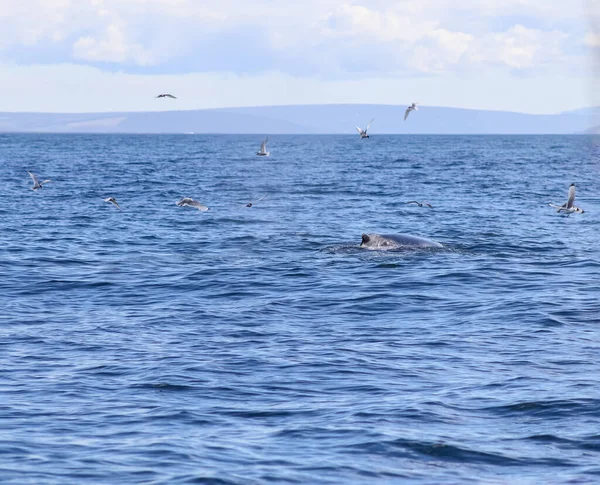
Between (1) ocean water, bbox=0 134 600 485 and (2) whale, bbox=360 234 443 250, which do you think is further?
(2) whale, bbox=360 234 443 250

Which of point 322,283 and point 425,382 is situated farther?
point 322,283

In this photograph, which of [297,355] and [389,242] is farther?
[389,242]

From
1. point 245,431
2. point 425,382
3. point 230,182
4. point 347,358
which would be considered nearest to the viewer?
point 245,431

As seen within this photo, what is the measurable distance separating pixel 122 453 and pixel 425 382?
529 cm

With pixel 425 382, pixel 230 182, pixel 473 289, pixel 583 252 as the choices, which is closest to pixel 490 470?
pixel 425 382

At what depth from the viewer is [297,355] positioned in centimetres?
1798

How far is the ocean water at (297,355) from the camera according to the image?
12.6m

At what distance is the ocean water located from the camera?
41.4 ft

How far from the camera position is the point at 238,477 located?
1191 cm

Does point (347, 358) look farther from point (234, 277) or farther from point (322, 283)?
point (234, 277)

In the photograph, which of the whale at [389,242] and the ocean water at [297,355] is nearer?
the ocean water at [297,355]

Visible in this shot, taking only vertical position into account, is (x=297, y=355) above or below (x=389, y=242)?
below

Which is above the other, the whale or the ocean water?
the whale

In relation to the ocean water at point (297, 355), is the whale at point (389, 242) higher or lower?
higher
